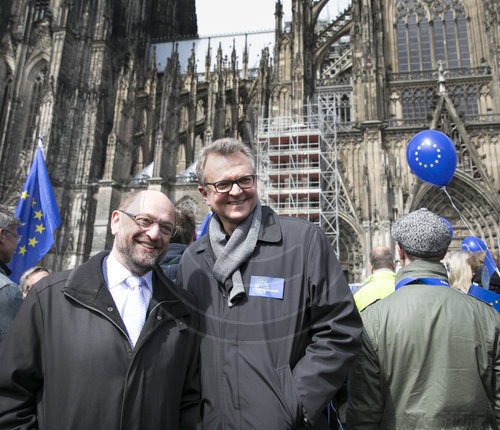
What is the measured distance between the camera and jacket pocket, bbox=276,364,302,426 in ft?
4.95

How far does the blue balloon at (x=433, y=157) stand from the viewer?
5.47 metres

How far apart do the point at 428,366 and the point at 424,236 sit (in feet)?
2.02

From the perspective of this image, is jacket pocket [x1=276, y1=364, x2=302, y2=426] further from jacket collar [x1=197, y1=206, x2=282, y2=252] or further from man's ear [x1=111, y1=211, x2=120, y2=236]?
man's ear [x1=111, y1=211, x2=120, y2=236]

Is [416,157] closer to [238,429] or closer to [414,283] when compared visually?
[414,283]

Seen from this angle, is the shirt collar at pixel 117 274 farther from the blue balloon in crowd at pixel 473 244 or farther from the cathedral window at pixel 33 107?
the cathedral window at pixel 33 107

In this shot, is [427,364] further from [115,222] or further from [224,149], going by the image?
[115,222]

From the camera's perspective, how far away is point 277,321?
5.50 ft

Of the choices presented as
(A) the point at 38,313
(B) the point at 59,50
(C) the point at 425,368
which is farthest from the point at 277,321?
(B) the point at 59,50

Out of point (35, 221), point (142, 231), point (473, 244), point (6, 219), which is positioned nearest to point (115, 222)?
point (142, 231)

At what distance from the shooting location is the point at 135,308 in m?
1.78

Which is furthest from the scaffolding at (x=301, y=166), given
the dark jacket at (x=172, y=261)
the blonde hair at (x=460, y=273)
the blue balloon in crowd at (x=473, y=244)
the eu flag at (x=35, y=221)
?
the dark jacket at (x=172, y=261)

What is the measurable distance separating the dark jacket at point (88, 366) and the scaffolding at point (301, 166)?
14.4 meters

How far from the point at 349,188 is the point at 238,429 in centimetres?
1543

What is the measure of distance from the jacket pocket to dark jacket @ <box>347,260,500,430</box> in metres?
0.53
